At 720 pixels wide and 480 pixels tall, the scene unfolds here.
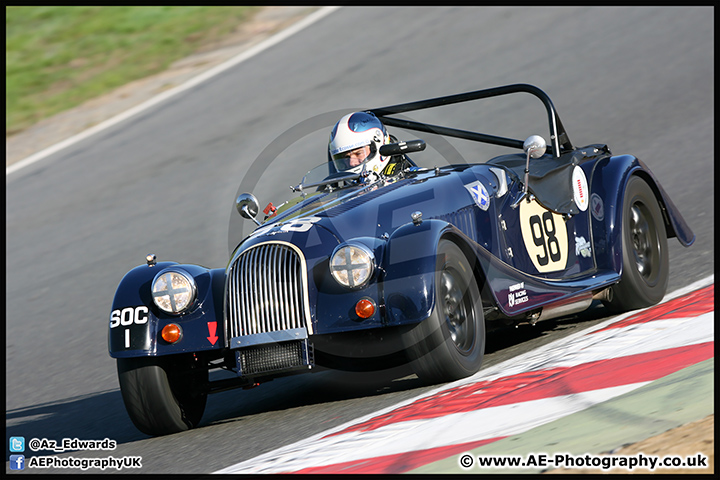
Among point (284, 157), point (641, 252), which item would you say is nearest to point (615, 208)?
point (641, 252)

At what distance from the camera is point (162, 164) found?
13.3m

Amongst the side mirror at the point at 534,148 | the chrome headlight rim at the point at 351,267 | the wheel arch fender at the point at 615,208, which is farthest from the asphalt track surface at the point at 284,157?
the side mirror at the point at 534,148

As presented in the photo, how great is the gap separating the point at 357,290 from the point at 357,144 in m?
1.64

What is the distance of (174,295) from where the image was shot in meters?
5.29

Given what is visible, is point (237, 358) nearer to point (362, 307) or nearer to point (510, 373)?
point (362, 307)

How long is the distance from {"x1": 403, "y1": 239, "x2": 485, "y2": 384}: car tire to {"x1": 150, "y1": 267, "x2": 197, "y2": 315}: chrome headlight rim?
50.3 inches

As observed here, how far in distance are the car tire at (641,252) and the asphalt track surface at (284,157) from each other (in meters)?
0.24

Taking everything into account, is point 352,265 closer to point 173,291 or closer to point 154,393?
point 173,291

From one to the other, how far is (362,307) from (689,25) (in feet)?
38.4

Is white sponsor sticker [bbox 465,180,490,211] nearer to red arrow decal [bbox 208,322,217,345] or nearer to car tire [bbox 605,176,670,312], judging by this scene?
car tire [bbox 605,176,670,312]

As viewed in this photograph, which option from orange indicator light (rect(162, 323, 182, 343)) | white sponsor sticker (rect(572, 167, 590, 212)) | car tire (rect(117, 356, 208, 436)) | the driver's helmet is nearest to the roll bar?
white sponsor sticker (rect(572, 167, 590, 212))

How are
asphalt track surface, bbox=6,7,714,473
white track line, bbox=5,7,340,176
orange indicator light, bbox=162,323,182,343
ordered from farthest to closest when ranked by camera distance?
white track line, bbox=5,7,340,176 → asphalt track surface, bbox=6,7,714,473 → orange indicator light, bbox=162,323,182,343

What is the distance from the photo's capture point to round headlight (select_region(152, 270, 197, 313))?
5270mm

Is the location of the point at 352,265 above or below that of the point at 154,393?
above
